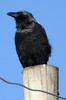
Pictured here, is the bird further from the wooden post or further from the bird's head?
the wooden post

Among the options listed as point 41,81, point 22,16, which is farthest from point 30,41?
point 41,81

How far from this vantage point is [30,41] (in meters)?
8.31

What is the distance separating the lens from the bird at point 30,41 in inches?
315

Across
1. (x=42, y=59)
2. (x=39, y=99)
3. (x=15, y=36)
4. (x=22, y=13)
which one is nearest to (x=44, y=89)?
(x=39, y=99)

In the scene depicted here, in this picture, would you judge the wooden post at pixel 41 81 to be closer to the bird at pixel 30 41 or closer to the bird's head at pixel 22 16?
the bird at pixel 30 41

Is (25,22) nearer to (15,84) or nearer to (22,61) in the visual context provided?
(22,61)

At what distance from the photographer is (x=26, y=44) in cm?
830

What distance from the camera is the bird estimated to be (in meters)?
8.00

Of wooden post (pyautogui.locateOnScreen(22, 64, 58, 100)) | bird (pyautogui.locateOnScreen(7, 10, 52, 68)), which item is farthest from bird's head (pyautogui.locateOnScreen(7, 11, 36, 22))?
wooden post (pyautogui.locateOnScreen(22, 64, 58, 100))

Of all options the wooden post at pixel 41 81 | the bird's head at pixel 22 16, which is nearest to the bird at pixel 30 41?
the bird's head at pixel 22 16

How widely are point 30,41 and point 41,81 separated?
11.5 ft

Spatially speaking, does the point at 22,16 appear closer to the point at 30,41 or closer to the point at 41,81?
the point at 30,41

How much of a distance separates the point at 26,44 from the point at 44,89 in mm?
3555

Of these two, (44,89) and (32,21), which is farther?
(32,21)
